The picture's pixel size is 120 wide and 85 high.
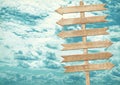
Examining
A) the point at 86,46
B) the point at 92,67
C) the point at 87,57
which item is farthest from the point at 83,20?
the point at 92,67

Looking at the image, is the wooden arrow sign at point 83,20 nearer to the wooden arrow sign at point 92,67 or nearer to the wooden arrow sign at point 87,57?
the wooden arrow sign at point 87,57

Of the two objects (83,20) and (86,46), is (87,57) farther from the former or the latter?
(83,20)

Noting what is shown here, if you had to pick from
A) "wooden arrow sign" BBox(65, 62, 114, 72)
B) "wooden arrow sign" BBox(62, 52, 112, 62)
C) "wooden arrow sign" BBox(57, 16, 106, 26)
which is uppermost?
"wooden arrow sign" BBox(57, 16, 106, 26)

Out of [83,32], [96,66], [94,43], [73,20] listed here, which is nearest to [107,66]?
[96,66]

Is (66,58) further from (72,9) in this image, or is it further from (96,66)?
(72,9)

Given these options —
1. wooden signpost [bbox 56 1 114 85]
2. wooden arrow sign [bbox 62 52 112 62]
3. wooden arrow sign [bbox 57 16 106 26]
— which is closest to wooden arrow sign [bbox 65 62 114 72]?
wooden signpost [bbox 56 1 114 85]

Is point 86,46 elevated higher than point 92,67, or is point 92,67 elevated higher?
point 86,46

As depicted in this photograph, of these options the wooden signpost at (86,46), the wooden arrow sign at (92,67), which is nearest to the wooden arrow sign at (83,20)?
the wooden signpost at (86,46)

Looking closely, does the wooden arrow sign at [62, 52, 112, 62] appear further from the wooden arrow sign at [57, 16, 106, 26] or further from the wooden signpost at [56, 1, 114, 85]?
the wooden arrow sign at [57, 16, 106, 26]

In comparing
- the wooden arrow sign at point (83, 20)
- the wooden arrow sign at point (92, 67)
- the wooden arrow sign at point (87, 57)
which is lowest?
the wooden arrow sign at point (92, 67)

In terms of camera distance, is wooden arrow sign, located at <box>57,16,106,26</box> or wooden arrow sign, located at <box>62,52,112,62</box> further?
wooden arrow sign, located at <box>57,16,106,26</box>

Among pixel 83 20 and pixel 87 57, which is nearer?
pixel 87 57

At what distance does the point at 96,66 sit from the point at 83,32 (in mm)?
963

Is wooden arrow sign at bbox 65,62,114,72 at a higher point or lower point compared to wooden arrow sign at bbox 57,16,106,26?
lower
